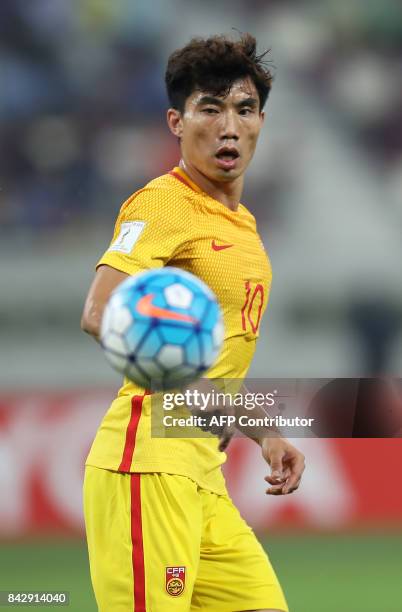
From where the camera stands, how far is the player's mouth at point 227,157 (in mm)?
3305

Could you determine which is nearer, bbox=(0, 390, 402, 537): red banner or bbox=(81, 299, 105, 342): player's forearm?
bbox=(81, 299, 105, 342): player's forearm

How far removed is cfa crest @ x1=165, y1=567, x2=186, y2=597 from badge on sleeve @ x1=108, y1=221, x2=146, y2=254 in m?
0.93

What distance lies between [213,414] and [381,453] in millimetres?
4468

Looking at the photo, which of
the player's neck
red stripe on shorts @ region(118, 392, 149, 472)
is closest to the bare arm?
red stripe on shorts @ region(118, 392, 149, 472)

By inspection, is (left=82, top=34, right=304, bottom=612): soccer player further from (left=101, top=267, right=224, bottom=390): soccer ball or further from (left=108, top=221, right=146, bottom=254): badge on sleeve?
(left=101, top=267, right=224, bottom=390): soccer ball

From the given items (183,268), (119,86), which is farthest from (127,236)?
(119,86)

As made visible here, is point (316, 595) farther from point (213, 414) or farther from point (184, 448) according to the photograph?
point (213, 414)

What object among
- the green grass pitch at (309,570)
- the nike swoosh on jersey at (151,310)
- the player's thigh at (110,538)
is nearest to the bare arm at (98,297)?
the nike swoosh on jersey at (151,310)

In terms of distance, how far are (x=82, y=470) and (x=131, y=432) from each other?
3.65 m

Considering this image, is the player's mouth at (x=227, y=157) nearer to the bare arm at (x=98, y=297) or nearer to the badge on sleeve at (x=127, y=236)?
the badge on sleeve at (x=127, y=236)

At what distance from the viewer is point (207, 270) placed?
308 centimetres

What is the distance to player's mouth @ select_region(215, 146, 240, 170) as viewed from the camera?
130 inches

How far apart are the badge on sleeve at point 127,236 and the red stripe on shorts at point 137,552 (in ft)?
2.34

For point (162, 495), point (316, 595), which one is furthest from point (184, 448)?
point (316, 595)
